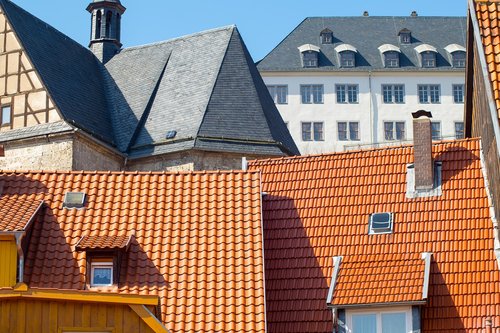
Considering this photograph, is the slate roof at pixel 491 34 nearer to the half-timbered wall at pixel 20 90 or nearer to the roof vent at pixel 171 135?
the half-timbered wall at pixel 20 90

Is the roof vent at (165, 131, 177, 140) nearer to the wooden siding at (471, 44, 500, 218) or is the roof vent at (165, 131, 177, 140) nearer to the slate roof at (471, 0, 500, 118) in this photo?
the wooden siding at (471, 44, 500, 218)

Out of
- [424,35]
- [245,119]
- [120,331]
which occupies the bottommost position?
[120,331]

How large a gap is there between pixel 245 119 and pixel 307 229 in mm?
12651

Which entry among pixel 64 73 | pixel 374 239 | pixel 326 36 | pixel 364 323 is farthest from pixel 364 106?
pixel 364 323

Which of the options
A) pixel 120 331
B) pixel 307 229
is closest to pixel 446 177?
pixel 307 229

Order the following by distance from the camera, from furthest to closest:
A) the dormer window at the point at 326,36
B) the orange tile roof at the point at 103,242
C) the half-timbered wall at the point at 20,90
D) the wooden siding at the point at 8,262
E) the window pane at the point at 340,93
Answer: the dormer window at the point at 326,36 → the window pane at the point at 340,93 → the half-timbered wall at the point at 20,90 → the orange tile roof at the point at 103,242 → the wooden siding at the point at 8,262

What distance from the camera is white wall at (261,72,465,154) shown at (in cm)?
6344

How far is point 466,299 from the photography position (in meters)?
19.9

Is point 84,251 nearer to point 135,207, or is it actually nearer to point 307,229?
point 135,207

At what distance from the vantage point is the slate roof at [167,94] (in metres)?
34.1

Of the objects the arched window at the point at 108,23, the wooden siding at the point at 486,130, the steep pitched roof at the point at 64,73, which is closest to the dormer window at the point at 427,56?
the arched window at the point at 108,23

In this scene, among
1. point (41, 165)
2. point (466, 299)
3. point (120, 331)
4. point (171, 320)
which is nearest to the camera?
point (120, 331)

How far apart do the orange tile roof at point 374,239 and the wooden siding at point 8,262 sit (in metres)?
4.03

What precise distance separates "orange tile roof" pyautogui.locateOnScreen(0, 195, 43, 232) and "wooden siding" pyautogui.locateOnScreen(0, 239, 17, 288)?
23 centimetres
